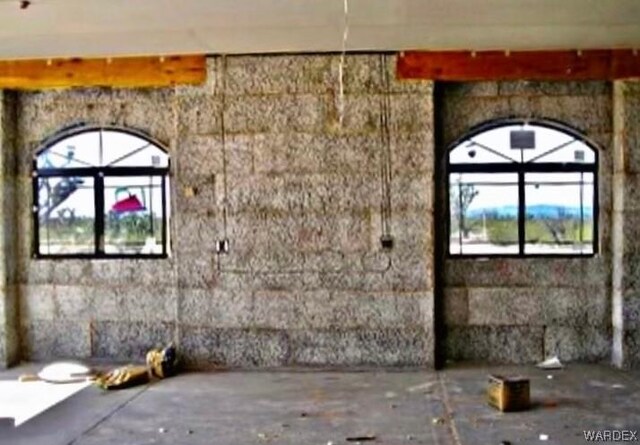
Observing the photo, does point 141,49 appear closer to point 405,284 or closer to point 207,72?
point 207,72

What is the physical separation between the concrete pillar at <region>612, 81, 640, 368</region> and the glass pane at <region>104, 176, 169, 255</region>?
425 centimetres

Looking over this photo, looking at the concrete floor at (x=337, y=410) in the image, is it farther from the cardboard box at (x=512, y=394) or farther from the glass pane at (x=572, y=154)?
the glass pane at (x=572, y=154)

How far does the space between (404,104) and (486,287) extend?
1854mm

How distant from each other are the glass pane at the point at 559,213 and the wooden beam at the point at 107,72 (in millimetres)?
3272

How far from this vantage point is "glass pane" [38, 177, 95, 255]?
7527mm

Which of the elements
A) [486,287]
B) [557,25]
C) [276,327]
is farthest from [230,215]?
[557,25]

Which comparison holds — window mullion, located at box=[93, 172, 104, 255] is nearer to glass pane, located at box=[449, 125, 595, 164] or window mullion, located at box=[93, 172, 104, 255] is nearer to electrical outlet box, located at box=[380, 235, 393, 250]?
electrical outlet box, located at box=[380, 235, 393, 250]

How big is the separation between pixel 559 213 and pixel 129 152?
4093 mm

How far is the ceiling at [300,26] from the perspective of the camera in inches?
208

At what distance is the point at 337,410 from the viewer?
5750 mm

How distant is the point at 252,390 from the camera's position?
6.41 metres

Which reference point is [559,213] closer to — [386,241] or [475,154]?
[475,154]

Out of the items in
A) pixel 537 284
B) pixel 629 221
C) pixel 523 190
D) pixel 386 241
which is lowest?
pixel 537 284

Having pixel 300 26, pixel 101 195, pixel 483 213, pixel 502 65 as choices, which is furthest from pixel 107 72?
pixel 483 213
